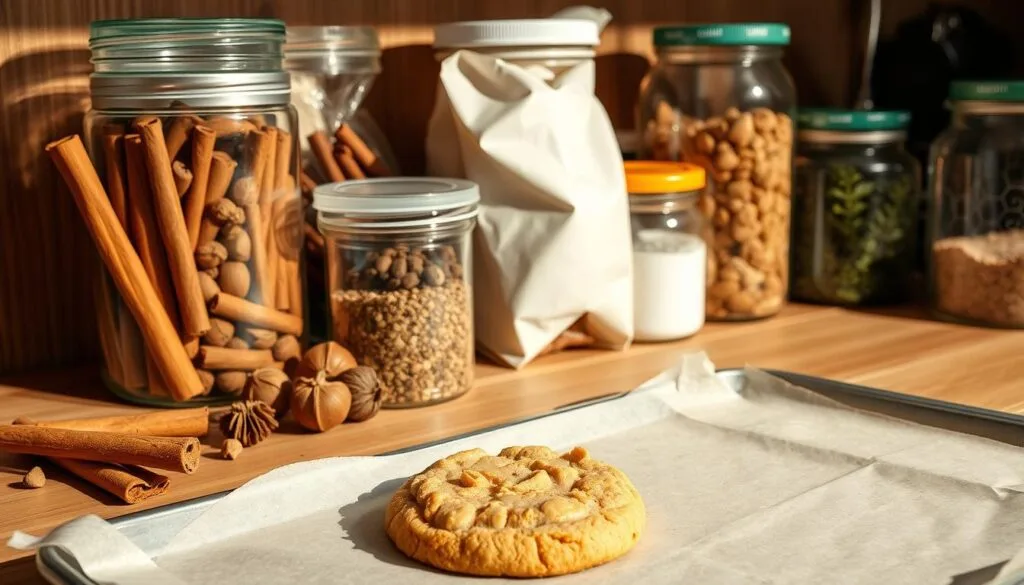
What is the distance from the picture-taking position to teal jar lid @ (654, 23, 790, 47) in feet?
4.01

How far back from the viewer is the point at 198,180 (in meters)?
0.89

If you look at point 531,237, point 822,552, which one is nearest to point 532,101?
point 531,237

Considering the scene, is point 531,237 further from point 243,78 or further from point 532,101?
point 243,78

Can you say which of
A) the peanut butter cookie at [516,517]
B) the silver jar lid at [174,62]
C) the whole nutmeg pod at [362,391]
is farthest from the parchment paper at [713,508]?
the silver jar lid at [174,62]

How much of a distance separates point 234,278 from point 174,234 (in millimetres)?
62

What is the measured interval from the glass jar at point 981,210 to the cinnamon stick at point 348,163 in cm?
66

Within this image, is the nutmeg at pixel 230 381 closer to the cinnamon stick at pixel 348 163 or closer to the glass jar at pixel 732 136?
the cinnamon stick at pixel 348 163

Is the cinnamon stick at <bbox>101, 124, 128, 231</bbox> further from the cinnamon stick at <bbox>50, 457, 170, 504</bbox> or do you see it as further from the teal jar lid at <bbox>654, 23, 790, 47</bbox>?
the teal jar lid at <bbox>654, 23, 790, 47</bbox>

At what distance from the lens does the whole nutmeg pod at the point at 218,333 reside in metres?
0.92

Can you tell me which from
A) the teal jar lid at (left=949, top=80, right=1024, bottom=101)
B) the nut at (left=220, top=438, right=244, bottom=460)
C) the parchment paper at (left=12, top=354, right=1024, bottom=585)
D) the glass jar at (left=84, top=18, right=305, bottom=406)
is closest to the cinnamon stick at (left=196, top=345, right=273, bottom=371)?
the glass jar at (left=84, top=18, right=305, bottom=406)

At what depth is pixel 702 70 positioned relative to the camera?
125 cm

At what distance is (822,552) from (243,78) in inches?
22.4

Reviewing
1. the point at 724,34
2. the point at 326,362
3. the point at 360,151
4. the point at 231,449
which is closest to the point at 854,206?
the point at 724,34

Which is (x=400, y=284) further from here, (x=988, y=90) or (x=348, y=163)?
(x=988, y=90)
